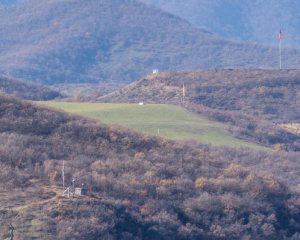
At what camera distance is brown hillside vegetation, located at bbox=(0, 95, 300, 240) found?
40906 millimetres

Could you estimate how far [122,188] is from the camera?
4581cm

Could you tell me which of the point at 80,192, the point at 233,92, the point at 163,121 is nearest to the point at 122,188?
the point at 80,192

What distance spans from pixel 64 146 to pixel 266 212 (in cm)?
797

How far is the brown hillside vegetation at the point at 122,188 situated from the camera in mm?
40906

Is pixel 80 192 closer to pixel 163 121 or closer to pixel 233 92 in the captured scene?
pixel 163 121

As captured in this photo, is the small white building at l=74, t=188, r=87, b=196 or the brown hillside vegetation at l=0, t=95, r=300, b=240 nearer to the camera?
the brown hillside vegetation at l=0, t=95, r=300, b=240

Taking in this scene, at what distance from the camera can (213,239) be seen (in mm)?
43438

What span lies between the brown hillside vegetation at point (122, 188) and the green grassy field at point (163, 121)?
14119 mm

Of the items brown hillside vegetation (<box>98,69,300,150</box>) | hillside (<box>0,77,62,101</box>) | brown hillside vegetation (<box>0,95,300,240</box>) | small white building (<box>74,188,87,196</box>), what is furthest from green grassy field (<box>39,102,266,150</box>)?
hillside (<box>0,77,62,101</box>)

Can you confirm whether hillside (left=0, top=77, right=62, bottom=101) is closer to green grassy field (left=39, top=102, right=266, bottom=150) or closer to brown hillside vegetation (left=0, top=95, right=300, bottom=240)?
green grassy field (left=39, top=102, right=266, bottom=150)

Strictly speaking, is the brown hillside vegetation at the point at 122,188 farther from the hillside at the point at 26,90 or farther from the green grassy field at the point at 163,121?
the hillside at the point at 26,90

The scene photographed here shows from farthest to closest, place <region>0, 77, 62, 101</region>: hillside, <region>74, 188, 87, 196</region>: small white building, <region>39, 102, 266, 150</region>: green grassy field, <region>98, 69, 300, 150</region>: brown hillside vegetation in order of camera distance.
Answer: <region>0, 77, 62, 101</region>: hillside
<region>98, 69, 300, 150</region>: brown hillside vegetation
<region>39, 102, 266, 150</region>: green grassy field
<region>74, 188, 87, 196</region>: small white building

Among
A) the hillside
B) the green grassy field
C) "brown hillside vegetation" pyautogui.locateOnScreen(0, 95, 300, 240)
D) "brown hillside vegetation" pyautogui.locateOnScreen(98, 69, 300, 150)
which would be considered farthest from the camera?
the hillside

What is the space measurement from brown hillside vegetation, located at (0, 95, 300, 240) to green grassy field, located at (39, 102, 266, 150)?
46.3ft
